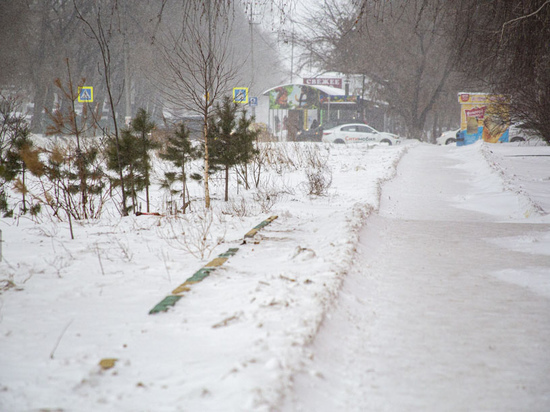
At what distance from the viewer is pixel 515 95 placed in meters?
14.9

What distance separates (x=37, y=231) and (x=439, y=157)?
16305 millimetres

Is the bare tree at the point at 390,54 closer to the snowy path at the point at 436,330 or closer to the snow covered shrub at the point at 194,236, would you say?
the snow covered shrub at the point at 194,236

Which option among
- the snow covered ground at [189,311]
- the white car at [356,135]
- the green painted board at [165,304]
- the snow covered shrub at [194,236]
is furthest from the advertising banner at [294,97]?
the green painted board at [165,304]

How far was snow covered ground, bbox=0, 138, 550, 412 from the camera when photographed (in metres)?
2.60

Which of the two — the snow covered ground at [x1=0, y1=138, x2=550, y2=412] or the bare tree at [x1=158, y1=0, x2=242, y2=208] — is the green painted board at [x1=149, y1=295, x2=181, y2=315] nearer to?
the snow covered ground at [x1=0, y1=138, x2=550, y2=412]

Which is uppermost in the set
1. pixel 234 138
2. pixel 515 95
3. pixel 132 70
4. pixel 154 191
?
pixel 132 70

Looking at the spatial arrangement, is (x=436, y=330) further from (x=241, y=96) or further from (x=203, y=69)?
(x=241, y=96)

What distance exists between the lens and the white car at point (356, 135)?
33688 millimetres

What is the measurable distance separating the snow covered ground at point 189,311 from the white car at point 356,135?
26249 millimetres

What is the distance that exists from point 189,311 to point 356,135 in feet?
103

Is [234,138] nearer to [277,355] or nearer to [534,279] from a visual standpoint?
[534,279]

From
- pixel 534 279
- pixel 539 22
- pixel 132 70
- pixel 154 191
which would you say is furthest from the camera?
pixel 132 70

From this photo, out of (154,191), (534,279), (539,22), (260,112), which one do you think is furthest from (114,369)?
(260,112)

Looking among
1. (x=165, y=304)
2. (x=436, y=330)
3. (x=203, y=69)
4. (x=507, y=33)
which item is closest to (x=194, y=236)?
(x=165, y=304)
